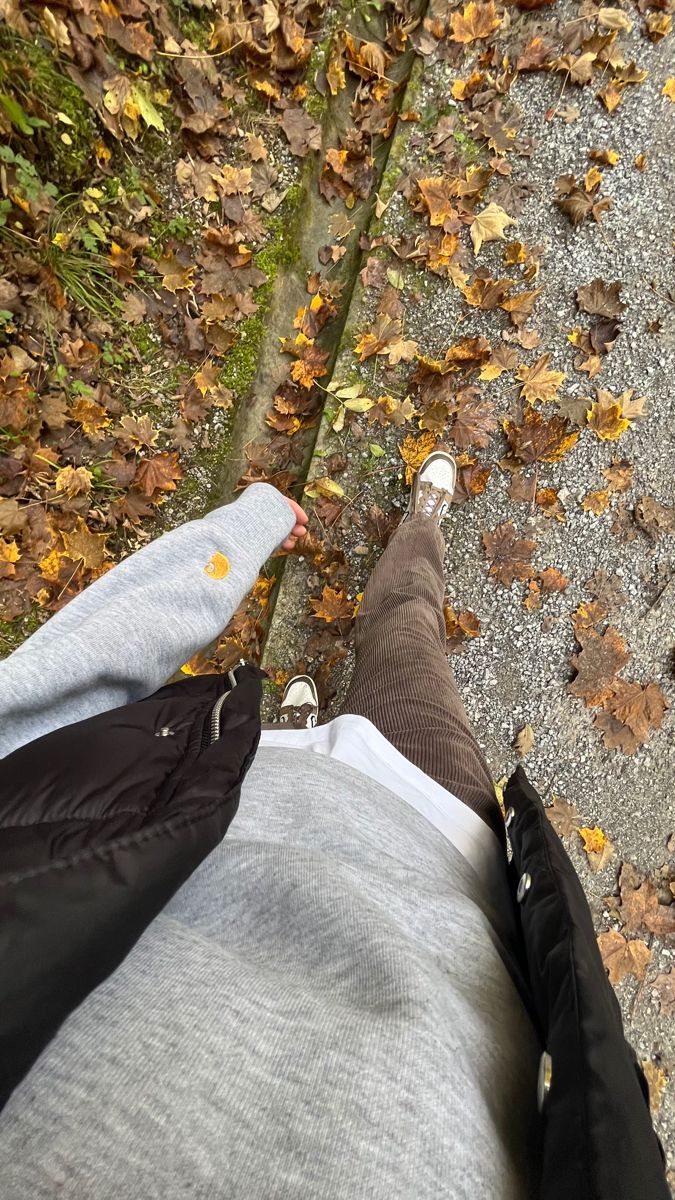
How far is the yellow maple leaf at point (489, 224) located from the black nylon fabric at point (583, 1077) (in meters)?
2.41

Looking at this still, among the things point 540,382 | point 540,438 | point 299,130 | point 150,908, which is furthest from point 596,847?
point 299,130

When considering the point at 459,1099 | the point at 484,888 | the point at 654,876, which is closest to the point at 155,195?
the point at 484,888

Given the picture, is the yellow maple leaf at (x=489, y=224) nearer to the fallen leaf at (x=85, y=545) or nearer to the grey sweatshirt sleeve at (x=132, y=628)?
the grey sweatshirt sleeve at (x=132, y=628)

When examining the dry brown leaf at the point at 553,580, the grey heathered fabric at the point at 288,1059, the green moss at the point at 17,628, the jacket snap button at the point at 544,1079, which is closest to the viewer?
the grey heathered fabric at the point at 288,1059

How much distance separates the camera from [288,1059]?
0.67 m

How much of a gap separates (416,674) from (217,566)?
2.36 feet

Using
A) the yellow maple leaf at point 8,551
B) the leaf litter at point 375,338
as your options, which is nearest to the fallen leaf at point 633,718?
the leaf litter at point 375,338

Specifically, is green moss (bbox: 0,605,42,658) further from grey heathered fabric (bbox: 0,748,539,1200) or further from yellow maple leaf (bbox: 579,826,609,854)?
yellow maple leaf (bbox: 579,826,609,854)

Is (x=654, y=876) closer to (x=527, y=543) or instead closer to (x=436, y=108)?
(x=527, y=543)

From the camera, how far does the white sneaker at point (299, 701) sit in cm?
230

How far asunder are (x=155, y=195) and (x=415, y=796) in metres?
2.33

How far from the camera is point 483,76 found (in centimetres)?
243

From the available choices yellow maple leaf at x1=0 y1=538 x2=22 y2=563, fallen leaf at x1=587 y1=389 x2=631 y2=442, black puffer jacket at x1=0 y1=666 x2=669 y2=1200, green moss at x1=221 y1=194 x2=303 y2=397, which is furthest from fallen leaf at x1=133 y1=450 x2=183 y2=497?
fallen leaf at x1=587 y1=389 x2=631 y2=442

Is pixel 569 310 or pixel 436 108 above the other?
pixel 436 108
